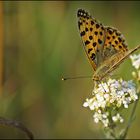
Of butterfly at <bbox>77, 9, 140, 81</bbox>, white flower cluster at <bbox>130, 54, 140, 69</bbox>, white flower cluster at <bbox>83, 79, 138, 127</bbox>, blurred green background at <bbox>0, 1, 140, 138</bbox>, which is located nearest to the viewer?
white flower cluster at <bbox>83, 79, 138, 127</bbox>

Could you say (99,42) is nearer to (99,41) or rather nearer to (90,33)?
(99,41)

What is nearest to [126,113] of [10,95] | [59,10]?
[10,95]

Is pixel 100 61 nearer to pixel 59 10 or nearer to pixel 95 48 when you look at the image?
pixel 95 48

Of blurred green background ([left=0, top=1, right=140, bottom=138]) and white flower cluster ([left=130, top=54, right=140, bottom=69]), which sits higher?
white flower cluster ([left=130, top=54, right=140, bottom=69])

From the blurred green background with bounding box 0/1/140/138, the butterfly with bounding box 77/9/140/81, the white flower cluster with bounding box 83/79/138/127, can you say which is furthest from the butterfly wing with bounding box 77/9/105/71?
the blurred green background with bounding box 0/1/140/138

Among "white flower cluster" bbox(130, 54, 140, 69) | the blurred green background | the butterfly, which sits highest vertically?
the butterfly

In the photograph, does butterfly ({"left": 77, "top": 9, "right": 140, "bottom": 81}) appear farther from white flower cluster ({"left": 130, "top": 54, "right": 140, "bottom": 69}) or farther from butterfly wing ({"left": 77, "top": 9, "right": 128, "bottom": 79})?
white flower cluster ({"left": 130, "top": 54, "right": 140, "bottom": 69})

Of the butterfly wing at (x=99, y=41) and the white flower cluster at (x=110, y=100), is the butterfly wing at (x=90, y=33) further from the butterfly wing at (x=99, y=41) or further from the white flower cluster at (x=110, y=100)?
the white flower cluster at (x=110, y=100)

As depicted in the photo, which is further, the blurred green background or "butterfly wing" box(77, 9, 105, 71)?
the blurred green background

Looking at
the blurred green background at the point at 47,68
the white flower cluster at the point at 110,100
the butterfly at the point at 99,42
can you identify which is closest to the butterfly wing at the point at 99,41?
the butterfly at the point at 99,42
